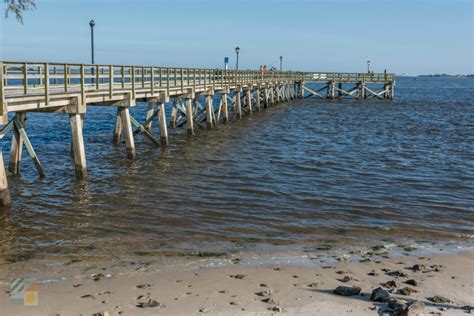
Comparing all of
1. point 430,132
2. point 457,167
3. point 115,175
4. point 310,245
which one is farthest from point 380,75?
point 310,245

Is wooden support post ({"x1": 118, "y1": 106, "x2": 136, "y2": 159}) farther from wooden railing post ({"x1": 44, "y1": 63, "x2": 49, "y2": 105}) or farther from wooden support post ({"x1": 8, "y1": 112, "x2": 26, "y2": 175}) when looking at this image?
wooden railing post ({"x1": 44, "y1": 63, "x2": 49, "y2": 105})

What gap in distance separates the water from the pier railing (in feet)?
7.67

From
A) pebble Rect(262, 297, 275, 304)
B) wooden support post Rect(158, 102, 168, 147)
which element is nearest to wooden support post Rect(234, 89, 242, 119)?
wooden support post Rect(158, 102, 168, 147)

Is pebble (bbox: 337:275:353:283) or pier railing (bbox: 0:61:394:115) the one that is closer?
pebble (bbox: 337:275:353:283)

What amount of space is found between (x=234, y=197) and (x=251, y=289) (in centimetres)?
605

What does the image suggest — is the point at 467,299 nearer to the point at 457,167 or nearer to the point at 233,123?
the point at 457,167

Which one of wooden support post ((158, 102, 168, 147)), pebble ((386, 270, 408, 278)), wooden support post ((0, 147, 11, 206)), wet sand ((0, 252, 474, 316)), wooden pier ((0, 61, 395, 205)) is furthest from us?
wooden support post ((158, 102, 168, 147))

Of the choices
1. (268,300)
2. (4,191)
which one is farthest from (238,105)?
(268,300)

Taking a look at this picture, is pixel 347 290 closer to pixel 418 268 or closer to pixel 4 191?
pixel 418 268

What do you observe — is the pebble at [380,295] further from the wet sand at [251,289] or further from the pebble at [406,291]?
the pebble at [406,291]

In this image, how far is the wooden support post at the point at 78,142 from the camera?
14.2 meters

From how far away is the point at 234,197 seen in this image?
13188 mm

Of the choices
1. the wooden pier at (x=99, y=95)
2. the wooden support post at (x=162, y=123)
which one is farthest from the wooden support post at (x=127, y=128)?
the wooden support post at (x=162, y=123)

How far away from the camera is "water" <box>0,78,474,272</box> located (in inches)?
391
